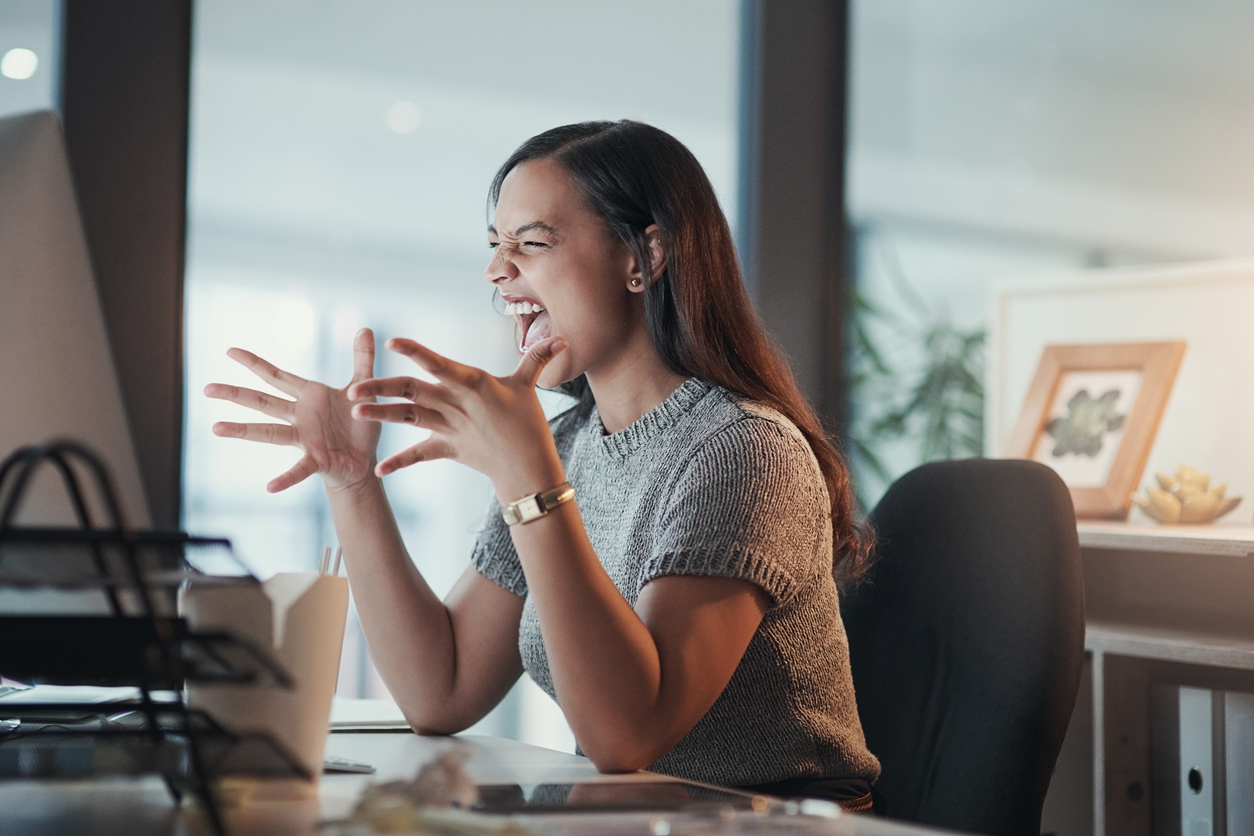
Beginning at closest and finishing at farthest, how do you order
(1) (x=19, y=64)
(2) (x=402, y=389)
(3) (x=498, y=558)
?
(2) (x=402, y=389)
(3) (x=498, y=558)
(1) (x=19, y=64)

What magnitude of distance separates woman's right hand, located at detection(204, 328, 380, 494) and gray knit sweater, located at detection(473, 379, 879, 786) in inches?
10.2

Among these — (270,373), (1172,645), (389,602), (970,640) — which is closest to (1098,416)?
(1172,645)

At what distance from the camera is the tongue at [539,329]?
1.31m

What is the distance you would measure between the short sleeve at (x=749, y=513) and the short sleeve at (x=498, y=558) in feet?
1.02

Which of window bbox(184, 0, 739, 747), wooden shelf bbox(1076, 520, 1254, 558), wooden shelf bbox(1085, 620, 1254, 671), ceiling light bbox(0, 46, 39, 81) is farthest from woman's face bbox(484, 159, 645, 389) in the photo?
ceiling light bbox(0, 46, 39, 81)

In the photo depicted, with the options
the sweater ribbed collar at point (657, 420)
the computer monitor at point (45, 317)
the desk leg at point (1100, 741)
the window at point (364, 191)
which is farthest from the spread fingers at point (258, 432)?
the desk leg at point (1100, 741)

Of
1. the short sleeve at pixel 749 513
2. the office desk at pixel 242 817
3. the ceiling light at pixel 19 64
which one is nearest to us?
the office desk at pixel 242 817

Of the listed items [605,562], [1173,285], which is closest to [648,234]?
[605,562]

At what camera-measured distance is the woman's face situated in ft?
4.16

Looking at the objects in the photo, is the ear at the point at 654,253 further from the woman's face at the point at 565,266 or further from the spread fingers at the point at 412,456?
the spread fingers at the point at 412,456

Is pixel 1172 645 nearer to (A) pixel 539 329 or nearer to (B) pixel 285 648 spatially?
(A) pixel 539 329

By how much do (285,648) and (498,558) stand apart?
0.67 m

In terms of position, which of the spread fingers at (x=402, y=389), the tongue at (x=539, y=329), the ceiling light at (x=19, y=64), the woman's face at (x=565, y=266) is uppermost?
the ceiling light at (x=19, y=64)

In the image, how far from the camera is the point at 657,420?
→ 4.18 feet
